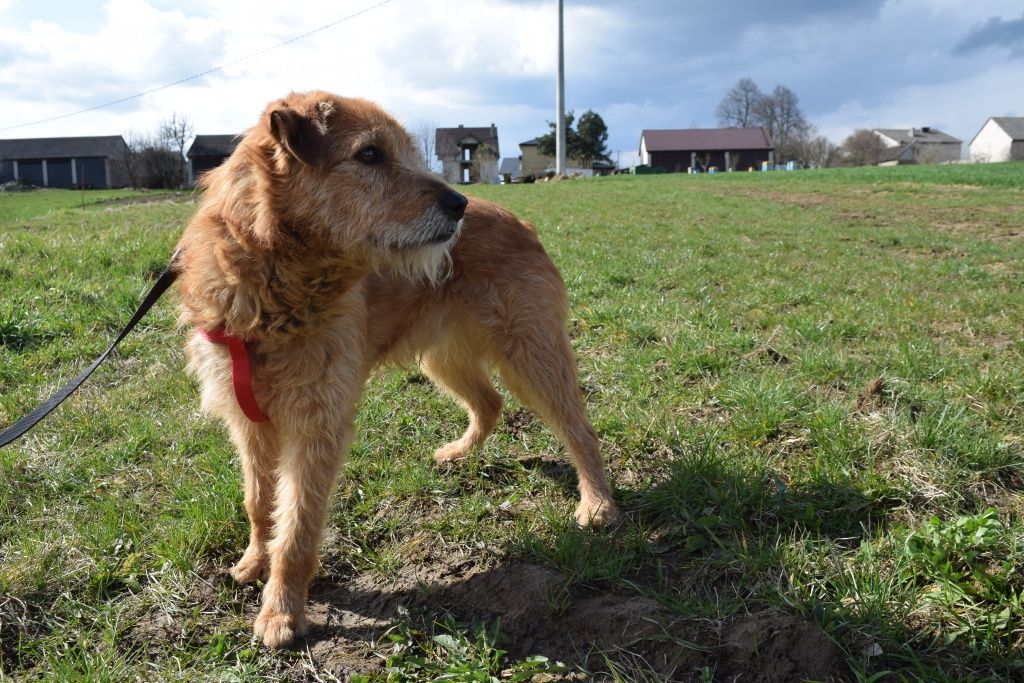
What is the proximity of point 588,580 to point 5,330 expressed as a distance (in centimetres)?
574

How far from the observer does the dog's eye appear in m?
3.07

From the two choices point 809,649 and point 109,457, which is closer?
point 809,649

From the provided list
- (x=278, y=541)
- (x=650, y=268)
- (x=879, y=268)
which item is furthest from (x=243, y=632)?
(x=879, y=268)

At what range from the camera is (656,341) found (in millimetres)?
6117

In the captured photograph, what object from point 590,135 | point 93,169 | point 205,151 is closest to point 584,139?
point 590,135

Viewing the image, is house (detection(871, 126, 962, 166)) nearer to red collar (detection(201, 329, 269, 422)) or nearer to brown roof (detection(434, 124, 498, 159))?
brown roof (detection(434, 124, 498, 159))

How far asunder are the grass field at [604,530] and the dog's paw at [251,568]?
0.08 m

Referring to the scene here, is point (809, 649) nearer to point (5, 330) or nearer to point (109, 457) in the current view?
point (109, 457)

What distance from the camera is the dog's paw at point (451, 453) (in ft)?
13.9

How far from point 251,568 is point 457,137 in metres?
87.2

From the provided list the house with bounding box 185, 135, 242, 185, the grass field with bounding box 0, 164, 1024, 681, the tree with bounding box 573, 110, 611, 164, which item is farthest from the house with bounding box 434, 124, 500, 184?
the grass field with bounding box 0, 164, 1024, 681

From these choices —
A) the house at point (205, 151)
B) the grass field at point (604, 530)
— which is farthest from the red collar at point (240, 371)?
the house at point (205, 151)

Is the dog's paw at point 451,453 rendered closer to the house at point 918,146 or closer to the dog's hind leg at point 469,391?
the dog's hind leg at point 469,391

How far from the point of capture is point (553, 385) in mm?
3885
